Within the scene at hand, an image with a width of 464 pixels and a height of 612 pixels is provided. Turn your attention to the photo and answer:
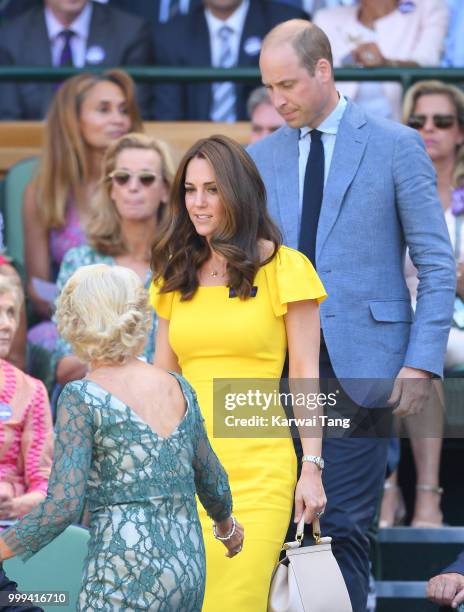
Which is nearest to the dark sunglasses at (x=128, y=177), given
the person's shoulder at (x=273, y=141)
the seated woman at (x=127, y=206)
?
the seated woman at (x=127, y=206)

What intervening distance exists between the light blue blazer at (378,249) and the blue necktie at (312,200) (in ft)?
0.09

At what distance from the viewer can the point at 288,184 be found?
4.73 metres

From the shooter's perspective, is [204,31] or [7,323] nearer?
[7,323]

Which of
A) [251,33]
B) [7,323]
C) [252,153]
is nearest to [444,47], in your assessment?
[251,33]

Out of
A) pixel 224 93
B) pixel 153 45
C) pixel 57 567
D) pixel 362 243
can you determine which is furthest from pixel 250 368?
pixel 153 45

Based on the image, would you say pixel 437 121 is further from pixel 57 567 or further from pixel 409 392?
pixel 57 567

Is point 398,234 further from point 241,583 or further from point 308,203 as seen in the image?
point 241,583

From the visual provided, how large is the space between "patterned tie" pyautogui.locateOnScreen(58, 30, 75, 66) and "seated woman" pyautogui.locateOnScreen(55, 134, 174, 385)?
5.95ft

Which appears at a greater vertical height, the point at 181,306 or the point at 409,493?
the point at 181,306

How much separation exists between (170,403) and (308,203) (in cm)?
135

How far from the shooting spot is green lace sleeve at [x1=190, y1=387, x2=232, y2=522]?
360 centimetres

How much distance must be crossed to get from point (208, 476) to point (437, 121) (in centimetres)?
316

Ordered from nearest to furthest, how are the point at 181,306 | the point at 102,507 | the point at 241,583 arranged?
the point at 102,507, the point at 241,583, the point at 181,306

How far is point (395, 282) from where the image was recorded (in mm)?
4645
